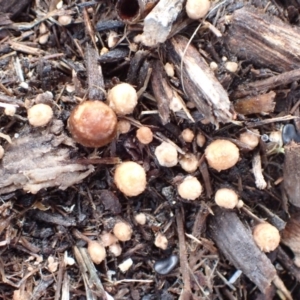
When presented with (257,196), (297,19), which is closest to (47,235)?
(257,196)

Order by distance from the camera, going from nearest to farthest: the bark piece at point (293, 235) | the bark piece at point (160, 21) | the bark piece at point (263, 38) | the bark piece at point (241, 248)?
1. the bark piece at point (160, 21)
2. the bark piece at point (263, 38)
3. the bark piece at point (241, 248)
4. the bark piece at point (293, 235)

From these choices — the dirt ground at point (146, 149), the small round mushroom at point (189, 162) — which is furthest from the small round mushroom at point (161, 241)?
the small round mushroom at point (189, 162)

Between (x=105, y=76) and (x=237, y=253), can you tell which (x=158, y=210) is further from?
(x=105, y=76)

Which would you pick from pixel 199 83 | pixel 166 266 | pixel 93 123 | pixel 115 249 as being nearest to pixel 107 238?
pixel 115 249

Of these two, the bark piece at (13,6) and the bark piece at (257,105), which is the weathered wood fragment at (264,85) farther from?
the bark piece at (13,6)

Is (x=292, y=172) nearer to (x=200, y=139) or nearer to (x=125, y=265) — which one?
(x=200, y=139)

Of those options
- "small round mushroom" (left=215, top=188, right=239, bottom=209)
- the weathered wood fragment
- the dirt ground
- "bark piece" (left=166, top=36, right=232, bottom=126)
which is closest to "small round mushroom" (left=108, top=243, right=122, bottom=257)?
the dirt ground
